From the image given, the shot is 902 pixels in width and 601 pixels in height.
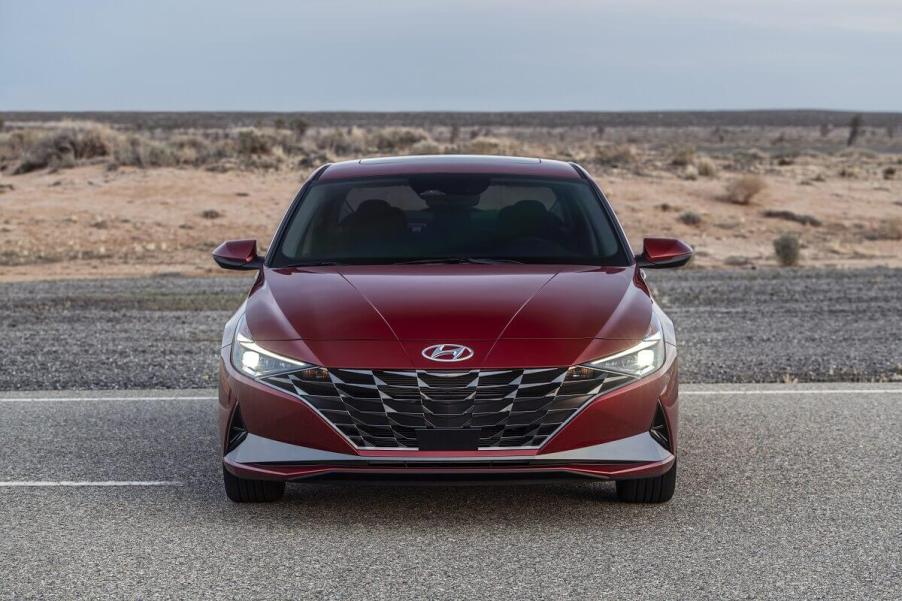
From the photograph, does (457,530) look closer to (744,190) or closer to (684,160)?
(744,190)

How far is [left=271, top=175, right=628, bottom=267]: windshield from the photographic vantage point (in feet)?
23.1

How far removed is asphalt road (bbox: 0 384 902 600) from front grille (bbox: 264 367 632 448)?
310 mm

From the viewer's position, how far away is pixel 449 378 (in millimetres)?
5594

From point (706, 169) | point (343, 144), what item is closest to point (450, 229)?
point (706, 169)

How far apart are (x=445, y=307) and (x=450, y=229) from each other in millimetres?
1296

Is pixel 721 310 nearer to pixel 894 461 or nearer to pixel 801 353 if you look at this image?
pixel 801 353

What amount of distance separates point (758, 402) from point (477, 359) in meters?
4.31

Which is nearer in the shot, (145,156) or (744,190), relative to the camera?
(744,190)

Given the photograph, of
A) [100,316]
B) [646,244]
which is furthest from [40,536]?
[100,316]

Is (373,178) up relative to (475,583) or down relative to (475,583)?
up

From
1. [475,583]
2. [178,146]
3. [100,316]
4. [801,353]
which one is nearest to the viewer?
[475,583]

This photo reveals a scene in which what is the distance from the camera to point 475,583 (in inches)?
196

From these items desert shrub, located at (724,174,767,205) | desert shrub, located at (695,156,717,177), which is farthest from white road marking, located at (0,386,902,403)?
desert shrub, located at (695,156,717,177)

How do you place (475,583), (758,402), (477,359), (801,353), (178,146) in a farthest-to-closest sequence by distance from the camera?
1. (178,146)
2. (801,353)
3. (758,402)
4. (477,359)
5. (475,583)
